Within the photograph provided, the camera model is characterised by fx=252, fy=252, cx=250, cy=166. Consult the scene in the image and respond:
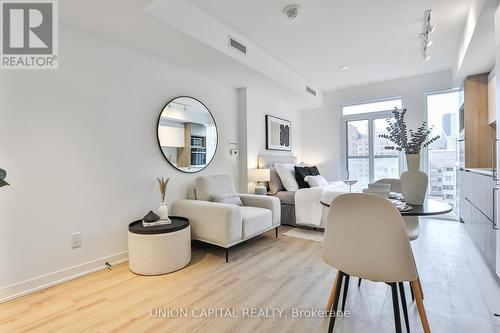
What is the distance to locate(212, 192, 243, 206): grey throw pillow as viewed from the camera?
10.7ft

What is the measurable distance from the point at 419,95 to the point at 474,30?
2.54 metres

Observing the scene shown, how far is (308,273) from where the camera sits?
96.2 inches

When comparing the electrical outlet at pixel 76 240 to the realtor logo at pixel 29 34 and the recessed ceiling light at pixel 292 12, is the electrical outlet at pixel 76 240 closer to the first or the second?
the realtor logo at pixel 29 34

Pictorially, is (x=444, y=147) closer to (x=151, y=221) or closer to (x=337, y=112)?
(x=337, y=112)

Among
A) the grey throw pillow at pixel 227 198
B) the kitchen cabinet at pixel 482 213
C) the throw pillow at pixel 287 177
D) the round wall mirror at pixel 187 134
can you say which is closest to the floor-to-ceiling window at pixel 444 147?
the kitchen cabinet at pixel 482 213

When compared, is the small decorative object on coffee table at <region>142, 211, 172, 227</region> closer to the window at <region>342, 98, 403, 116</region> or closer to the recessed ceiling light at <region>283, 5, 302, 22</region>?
the recessed ceiling light at <region>283, 5, 302, 22</region>

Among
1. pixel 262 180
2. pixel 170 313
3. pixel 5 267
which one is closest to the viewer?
pixel 170 313

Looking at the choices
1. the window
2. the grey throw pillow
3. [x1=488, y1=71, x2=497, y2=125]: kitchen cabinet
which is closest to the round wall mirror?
the grey throw pillow

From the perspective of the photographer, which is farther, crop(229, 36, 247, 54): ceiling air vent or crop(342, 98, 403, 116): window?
crop(342, 98, 403, 116): window

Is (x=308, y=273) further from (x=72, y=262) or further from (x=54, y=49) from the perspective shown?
(x=54, y=49)

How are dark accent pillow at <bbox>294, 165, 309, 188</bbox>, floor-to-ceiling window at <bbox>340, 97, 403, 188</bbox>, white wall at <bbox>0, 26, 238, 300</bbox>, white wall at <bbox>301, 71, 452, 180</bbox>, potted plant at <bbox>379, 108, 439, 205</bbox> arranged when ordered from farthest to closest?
floor-to-ceiling window at <bbox>340, 97, 403, 188</bbox>, white wall at <bbox>301, 71, 452, 180</bbox>, dark accent pillow at <bbox>294, 165, 309, 188</bbox>, white wall at <bbox>0, 26, 238, 300</bbox>, potted plant at <bbox>379, 108, 439, 205</bbox>

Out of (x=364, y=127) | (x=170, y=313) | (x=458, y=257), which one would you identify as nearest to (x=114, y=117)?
(x=170, y=313)

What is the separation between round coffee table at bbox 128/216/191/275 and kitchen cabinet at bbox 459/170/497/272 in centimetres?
290

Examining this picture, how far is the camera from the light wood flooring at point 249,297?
5.46 feet
